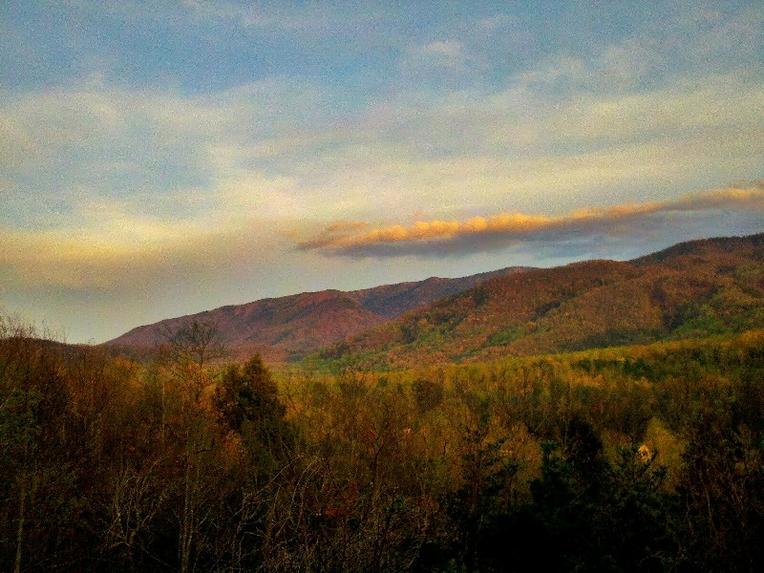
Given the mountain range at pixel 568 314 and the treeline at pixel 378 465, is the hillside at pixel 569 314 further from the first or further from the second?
the treeline at pixel 378 465

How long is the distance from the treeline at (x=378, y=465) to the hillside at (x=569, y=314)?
47217 millimetres

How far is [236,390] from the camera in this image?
2961 cm

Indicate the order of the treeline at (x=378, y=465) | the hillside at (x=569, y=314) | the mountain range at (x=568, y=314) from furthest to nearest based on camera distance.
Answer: the hillside at (x=569, y=314) → the mountain range at (x=568, y=314) → the treeline at (x=378, y=465)

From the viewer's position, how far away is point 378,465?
7.44m

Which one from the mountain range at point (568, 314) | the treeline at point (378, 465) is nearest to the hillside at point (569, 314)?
the mountain range at point (568, 314)

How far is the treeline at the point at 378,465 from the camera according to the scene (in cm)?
692

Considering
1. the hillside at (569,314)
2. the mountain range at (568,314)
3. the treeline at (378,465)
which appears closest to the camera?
the treeline at (378,465)

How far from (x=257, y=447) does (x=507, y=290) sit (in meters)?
161

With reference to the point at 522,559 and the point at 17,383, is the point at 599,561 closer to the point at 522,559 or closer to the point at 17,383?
the point at 522,559

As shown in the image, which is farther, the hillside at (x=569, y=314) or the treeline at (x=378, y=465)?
the hillside at (x=569, y=314)

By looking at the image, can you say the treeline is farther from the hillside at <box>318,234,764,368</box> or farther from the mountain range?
the mountain range

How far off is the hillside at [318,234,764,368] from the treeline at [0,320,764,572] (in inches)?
1859

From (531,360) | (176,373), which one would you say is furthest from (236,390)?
(531,360)

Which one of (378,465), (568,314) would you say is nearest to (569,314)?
(568,314)
